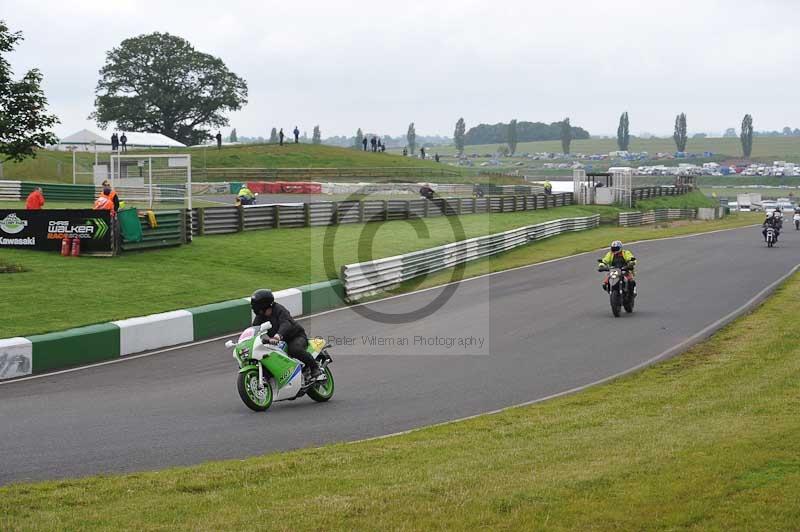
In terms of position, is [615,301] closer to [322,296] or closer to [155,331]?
[322,296]

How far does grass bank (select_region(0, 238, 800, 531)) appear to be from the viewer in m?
6.68

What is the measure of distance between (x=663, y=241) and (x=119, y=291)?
1174 inches

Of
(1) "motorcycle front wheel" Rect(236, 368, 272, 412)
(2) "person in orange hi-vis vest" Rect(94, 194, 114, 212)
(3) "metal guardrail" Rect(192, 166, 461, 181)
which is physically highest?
(3) "metal guardrail" Rect(192, 166, 461, 181)

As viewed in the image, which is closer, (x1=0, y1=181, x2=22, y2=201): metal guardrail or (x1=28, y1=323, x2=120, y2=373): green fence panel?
(x1=28, y1=323, x2=120, y2=373): green fence panel

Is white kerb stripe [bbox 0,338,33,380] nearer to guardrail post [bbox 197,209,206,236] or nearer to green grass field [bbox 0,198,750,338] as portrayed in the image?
green grass field [bbox 0,198,750,338]

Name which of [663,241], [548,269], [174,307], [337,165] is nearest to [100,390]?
[174,307]

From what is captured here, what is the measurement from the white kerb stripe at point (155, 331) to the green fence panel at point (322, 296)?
4.25 metres

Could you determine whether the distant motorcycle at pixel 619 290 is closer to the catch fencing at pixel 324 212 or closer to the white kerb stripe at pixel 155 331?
the white kerb stripe at pixel 155 331

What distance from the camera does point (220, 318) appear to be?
19.6 metres

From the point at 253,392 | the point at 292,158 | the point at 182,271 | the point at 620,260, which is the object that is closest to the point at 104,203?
the point at 182,271

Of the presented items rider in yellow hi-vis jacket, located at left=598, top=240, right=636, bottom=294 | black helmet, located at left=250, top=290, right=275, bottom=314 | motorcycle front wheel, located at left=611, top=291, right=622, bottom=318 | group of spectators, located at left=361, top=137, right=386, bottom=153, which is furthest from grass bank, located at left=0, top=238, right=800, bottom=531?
group of spectators, located at left=361, top=137, right=386, bottom=153

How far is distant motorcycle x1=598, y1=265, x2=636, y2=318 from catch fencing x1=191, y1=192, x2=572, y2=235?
49.3 ft

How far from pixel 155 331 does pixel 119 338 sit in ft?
2.69

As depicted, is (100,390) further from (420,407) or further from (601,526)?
(601,526)
